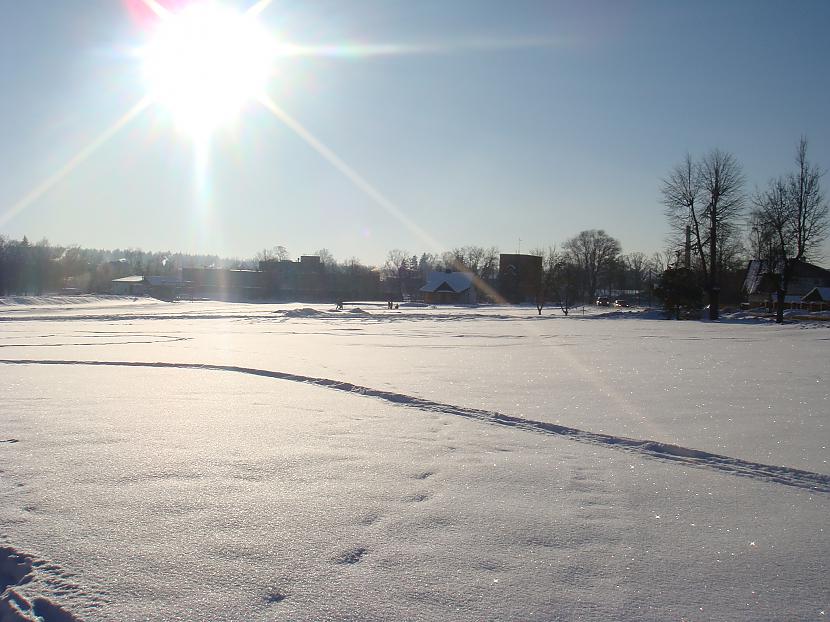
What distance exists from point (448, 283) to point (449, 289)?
1.23m

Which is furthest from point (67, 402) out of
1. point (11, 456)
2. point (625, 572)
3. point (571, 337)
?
point (571, 337)

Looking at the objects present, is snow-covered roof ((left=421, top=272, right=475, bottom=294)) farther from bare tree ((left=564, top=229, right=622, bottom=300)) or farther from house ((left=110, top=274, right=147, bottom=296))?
house ((left=110, top=274, right=147, bottom=296))

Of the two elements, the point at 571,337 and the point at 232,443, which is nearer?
the point at 232,443

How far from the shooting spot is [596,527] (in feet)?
11.9

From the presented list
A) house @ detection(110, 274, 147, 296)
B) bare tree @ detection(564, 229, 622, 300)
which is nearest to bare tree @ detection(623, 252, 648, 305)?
bare tree @ detection(564, 229, 622, 300)

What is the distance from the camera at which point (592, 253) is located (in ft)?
352

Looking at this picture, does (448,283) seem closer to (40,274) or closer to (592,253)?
(592,253)

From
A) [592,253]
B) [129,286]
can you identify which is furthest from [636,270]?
[129,286]

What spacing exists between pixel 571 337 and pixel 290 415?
16.5 m

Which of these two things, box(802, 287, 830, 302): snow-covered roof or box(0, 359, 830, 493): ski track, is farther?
box(802, 287, 830, 302): snow-covered roof

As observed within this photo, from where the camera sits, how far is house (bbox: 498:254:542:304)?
304ft

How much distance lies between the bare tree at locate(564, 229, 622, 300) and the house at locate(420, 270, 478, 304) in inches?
1077

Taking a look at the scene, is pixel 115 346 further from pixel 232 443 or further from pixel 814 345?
pixel 814 345

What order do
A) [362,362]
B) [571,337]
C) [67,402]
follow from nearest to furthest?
[67,402], [362,362], [571,337]
